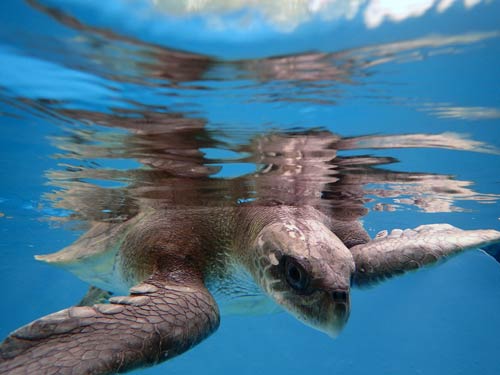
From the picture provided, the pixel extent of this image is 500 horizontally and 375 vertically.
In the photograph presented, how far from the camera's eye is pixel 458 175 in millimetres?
7594

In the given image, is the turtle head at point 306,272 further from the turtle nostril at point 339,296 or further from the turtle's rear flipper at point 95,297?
the turtle's rear flipper at point 95,297

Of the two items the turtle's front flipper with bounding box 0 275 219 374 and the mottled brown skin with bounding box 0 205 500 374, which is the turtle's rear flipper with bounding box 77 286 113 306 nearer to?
the mottled brown skin with bounding box 0 205 500 374

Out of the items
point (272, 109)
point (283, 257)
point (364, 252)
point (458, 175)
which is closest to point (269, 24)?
point (272, 109)

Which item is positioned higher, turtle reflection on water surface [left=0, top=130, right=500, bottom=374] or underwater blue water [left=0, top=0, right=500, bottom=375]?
underwater blue water [left=0, top=0, right=500, bottom=375]

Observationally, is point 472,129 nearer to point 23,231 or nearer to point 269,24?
point 269,24

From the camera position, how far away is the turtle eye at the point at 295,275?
354 centimetres

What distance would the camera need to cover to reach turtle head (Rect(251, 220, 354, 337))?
130 inches

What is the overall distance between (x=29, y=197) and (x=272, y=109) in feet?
28.6

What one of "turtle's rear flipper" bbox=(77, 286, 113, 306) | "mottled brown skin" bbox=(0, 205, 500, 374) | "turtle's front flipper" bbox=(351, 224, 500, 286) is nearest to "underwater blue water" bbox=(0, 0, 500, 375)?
"turtle's front flipper" bbox=(351, 224, 500, 286)

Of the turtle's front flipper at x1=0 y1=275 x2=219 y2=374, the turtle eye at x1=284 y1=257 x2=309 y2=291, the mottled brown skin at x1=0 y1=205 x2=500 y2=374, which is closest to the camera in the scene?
the turtle's front flipper at x1=0 y1=275 x2=219 y2=374

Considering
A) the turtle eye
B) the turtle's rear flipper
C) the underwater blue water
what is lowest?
the turtle's rear flipper

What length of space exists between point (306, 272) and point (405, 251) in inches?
74.4

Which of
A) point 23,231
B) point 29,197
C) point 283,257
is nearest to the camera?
point 283,257

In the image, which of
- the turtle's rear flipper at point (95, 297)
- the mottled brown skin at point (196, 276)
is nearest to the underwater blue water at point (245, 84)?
the mottled brown skin at point (196, 276)
